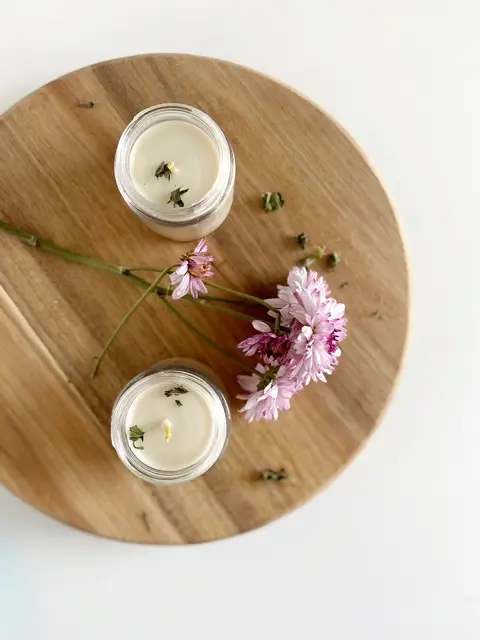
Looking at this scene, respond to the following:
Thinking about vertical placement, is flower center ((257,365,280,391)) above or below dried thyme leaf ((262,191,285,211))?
below

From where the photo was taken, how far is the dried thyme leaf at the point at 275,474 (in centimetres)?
73

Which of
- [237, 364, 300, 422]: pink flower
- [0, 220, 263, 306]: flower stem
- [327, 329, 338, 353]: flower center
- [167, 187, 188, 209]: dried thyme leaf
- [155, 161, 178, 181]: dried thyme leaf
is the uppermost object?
[0, 220, 263, 306]: flower stem

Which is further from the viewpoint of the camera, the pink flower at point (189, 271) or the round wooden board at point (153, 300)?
the round wooden board at point (153, 300)

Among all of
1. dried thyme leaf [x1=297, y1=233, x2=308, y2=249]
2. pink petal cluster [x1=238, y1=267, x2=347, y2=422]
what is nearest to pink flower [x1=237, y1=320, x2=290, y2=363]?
pink petal cluster [x1=238, y1=267, x2=347, y2=422]

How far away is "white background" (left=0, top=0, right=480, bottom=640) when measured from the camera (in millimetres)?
864

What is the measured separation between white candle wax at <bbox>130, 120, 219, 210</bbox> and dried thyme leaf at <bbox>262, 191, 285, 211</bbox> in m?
0.09

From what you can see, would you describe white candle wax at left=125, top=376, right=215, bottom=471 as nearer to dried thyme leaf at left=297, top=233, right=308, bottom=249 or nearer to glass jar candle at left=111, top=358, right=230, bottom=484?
glass jar candle at left=111, top=358, right=230, bottom=484

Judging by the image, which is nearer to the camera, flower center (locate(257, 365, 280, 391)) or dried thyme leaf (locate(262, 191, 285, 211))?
→ flower center (locate(257, 365, 280, 391))

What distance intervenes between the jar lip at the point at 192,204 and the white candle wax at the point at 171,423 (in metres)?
0.16

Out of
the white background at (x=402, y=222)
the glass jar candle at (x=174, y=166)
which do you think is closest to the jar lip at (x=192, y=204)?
the glass jar candle at (x=174, y=166)

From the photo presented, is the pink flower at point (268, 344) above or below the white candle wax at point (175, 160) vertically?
below

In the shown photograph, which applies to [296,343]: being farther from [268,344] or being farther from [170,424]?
[170,424]

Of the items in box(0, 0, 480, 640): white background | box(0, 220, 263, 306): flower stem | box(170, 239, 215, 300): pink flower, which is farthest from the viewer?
box(0, 0, 480, 640): white background

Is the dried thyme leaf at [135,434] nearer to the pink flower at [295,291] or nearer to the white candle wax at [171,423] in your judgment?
the white candle wax at [171,423]
